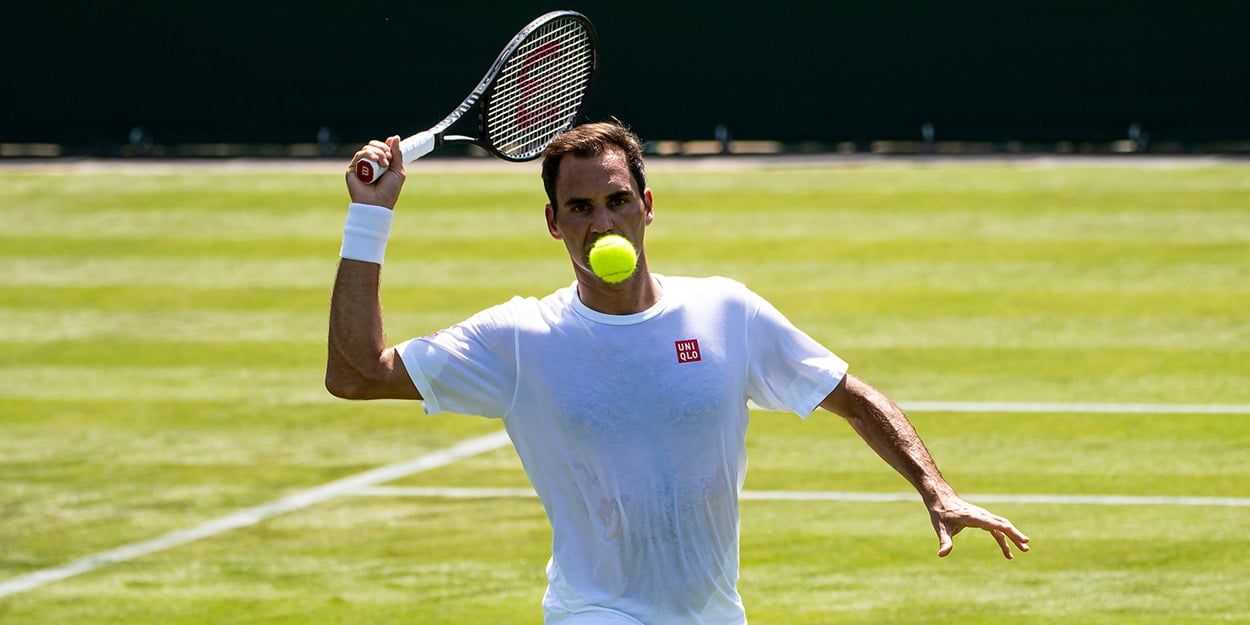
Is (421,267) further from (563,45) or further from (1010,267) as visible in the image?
(563,45)

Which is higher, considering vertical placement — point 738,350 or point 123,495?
point 738,350

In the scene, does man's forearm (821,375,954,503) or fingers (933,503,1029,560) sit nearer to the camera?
fingers (933,503,1029,560)

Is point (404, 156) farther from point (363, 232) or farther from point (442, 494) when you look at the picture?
point (442, 494)

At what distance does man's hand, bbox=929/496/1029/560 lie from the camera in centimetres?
510

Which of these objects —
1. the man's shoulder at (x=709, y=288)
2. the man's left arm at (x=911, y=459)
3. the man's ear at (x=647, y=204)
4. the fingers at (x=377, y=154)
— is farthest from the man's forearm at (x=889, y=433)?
the fingers at (x=377, y=154)

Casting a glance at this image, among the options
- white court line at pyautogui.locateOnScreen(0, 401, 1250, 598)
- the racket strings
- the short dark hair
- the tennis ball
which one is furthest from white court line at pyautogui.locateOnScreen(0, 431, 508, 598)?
the tennis ball

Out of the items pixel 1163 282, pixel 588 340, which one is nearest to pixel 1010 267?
pixel 1163 282

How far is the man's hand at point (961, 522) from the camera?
510 cm

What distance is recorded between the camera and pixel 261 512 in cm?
1046

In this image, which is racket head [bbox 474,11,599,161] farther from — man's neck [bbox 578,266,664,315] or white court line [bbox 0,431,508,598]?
white court line [bbox 0,431,508,598]

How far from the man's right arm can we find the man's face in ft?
1.63

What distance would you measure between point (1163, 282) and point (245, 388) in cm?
793

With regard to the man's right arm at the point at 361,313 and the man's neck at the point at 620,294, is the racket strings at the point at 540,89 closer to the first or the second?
the man's neck at the point at 620,294

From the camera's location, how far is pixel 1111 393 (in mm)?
12508
